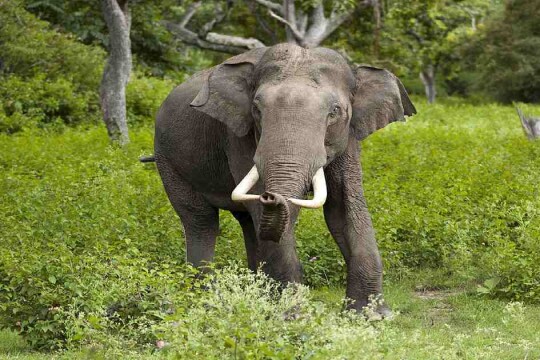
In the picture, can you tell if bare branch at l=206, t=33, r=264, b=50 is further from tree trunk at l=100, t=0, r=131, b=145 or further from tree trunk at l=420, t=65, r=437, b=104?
tree trunk at l=420, t=65, r=437, b=104

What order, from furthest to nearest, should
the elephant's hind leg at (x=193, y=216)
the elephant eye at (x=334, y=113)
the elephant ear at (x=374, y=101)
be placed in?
the elephant's hind leg at (x=193, y=216) → the elephant ear at (x=374, y=101) → the elephant eye at (x=334, y=113)

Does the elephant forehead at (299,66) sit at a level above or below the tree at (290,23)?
above

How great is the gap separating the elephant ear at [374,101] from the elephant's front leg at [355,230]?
141 millimetres

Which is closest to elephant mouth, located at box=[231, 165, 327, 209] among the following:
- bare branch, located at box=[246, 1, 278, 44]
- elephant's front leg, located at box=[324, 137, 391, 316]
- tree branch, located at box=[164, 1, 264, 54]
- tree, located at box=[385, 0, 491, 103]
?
elephant's front leg, located at box=[324, 137, 391, 316]

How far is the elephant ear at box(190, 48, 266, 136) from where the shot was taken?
818 centimetres

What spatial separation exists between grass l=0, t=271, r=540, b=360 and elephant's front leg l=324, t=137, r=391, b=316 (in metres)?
0.24

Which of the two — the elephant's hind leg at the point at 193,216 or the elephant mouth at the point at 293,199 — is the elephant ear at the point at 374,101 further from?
the elephant's hind leg at the point at 193,216

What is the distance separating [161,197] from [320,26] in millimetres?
15197

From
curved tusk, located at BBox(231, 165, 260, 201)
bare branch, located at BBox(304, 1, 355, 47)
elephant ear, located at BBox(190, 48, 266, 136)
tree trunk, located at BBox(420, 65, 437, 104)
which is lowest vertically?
tree trunk, located at BBox(420, 65, 437, 104)

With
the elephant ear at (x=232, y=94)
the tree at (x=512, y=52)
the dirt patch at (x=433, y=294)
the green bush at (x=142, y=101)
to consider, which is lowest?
the tree at (x=512, y=52)

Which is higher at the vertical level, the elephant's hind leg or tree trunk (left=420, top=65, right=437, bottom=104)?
the elephant's hind leg

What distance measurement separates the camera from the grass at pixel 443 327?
6453 millimetres

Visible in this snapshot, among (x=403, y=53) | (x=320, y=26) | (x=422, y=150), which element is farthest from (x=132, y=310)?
(x=403, y=53)

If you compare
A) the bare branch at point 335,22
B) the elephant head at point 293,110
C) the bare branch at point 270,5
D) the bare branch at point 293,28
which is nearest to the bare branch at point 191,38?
the bare branch at point 270,5
